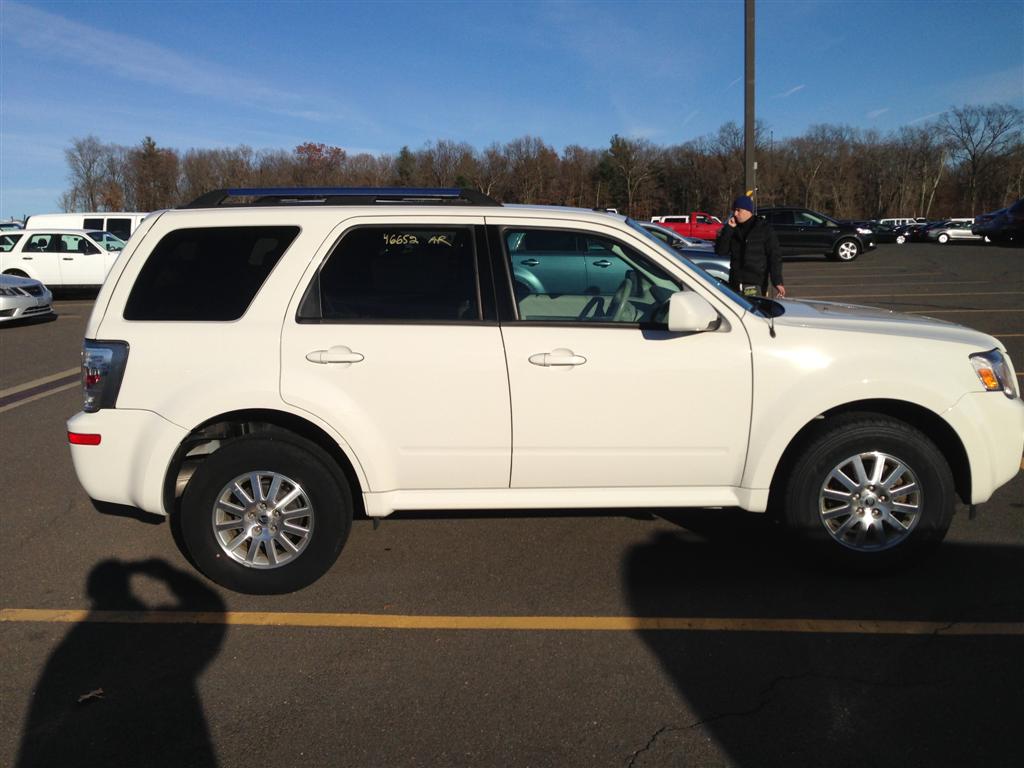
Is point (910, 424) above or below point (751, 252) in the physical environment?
below

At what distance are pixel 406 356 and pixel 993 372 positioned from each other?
291 centimetres

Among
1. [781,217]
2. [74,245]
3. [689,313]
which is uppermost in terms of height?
[781,217]

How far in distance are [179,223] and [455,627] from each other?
2430 mm

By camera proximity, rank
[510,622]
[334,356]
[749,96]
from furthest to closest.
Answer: [749,96] → [334,356] → [510,622]

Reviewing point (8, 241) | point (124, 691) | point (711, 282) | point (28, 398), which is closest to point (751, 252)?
point (711, 282)

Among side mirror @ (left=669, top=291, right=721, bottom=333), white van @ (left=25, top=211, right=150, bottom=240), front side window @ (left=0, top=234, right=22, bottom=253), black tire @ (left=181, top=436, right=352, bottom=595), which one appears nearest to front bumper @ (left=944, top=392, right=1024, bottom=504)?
side mirror @ (left=669, top=291, right=721, bottom=333)

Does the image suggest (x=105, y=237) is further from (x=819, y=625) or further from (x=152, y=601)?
(x=819, y=625)

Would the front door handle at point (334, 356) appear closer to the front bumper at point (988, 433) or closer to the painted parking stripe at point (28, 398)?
the front bumper at point (988, 433)

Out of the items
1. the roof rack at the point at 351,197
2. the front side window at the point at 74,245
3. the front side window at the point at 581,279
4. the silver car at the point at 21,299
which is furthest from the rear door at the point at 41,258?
the front side window at the point at 581,279

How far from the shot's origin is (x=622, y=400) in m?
4.05

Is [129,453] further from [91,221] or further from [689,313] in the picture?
[91,221]

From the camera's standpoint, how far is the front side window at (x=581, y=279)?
4.19 m

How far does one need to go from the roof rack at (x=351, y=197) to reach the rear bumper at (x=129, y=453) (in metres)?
1.17

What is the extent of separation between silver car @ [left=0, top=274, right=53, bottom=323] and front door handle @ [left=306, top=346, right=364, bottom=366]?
1406cm
